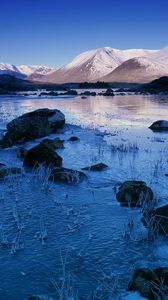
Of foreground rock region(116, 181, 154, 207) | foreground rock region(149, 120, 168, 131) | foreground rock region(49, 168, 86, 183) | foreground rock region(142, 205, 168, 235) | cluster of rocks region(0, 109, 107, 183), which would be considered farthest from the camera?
foreground rock region(149, 120, 168, 131)

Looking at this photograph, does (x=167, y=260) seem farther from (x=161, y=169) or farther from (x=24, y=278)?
(x=161, y=169)

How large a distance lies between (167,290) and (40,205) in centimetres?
569

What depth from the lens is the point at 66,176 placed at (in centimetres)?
1439

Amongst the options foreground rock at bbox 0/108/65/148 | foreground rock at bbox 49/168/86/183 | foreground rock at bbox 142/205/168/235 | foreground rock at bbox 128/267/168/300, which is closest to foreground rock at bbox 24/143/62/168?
foreground rock at bbox 49/168/86/183

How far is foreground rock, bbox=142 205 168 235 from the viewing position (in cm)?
951

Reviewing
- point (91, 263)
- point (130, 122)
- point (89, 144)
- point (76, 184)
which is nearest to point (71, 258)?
point (91, 263)

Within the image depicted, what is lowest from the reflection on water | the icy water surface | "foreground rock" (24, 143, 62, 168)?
the icy water surface

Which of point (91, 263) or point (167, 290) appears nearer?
point (167, 290)

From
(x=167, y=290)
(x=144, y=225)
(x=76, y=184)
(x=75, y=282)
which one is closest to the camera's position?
(x=167, y=290)

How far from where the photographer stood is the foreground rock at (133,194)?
11727 millimetres

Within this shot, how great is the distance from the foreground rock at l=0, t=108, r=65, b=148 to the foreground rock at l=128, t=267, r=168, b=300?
16.4 m

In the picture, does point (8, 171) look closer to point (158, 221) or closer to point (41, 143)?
point (41, 143)

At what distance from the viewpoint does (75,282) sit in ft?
25.5

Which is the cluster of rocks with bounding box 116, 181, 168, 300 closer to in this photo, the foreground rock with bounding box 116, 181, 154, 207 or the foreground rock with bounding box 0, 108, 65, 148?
the foreground rock with bounding box 116, 181, 154, 207
